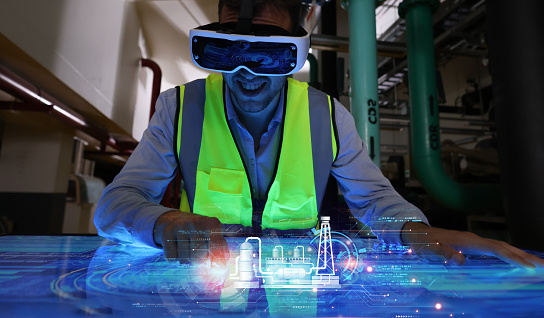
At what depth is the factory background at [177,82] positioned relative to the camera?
1329 mm

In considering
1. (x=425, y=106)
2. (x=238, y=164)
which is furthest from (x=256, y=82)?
(x=425, y=106)

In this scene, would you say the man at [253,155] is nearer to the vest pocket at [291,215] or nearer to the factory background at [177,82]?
the vest pocket at [291,215]

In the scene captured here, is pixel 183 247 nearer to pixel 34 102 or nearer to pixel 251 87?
pixel 251 87

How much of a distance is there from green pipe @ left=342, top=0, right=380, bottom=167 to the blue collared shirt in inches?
30.3

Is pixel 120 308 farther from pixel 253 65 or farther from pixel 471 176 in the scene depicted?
pixel 471 176

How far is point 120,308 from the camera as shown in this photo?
1.23ft

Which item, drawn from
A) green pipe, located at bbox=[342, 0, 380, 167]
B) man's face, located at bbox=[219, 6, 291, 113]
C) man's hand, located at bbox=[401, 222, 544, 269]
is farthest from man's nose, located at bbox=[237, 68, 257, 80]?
green pipe, located at bbox=[342, 0, 380, 167]

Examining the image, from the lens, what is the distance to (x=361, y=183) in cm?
108

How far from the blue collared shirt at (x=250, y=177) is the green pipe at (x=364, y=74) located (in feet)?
2.52

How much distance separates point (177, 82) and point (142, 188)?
9.56ft

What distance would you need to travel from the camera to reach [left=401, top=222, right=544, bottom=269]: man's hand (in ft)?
2.15

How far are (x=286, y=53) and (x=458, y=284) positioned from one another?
60 cm

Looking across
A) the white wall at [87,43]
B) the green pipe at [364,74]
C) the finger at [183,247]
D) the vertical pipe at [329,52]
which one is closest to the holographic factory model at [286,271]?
the finger at [183,247]

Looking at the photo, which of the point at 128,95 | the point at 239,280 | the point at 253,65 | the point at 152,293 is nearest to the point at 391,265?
the point at 239,280
